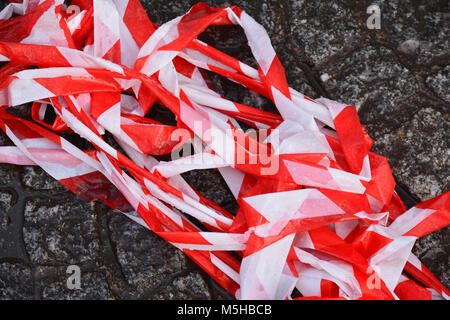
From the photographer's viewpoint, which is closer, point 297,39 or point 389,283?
point 389,283

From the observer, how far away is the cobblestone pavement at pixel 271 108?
1.29 meters

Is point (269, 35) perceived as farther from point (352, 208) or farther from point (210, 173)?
point (352, 208)

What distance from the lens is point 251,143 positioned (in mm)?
1224

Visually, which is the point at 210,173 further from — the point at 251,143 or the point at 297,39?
the point at 297,39

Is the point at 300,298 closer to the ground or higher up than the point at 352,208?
closer to the ground

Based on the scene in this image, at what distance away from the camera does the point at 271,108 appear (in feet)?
4.53

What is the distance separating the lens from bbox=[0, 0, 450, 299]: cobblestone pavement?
1290 mm
